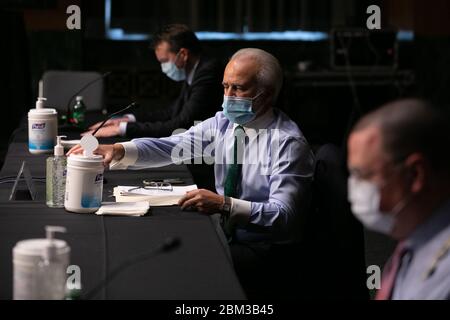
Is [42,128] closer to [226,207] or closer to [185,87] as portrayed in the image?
[226,207]

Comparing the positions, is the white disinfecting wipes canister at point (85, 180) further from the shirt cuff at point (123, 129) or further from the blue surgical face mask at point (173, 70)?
the blue surgical face mask at point (173, 70)

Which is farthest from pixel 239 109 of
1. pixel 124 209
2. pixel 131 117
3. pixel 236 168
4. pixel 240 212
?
pixel 131 117

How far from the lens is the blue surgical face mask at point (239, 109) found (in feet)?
10.3

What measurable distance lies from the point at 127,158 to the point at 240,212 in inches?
24.2

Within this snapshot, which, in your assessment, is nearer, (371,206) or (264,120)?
(371,206)

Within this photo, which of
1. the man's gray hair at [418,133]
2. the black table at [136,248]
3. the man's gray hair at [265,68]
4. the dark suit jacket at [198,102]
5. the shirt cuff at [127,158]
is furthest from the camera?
the dark suit jacket at [198,102]

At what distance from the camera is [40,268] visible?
1.64 meters

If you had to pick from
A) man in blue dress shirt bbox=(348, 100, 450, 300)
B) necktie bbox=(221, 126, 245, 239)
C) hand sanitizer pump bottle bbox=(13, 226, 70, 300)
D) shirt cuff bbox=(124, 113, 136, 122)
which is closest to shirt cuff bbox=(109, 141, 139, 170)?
necktie bbox=(221, 126, 245, 239)

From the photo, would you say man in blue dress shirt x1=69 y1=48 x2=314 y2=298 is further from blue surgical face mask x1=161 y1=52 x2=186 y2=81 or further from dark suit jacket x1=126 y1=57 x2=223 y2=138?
blue surgical face mask x1=161 y1=52 x2=186 y2=81

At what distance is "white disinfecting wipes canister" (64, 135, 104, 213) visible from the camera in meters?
2.55

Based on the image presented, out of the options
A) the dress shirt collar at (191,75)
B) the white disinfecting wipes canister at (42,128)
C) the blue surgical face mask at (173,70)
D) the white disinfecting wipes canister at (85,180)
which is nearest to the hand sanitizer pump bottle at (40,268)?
the white disinfecting wipes canister at (85,180)

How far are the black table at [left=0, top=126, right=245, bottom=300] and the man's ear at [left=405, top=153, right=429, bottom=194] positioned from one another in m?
0.50

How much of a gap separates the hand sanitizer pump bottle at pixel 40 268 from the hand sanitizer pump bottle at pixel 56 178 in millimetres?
1048
